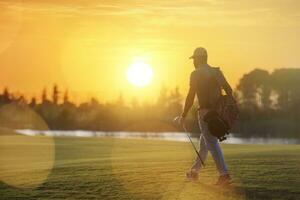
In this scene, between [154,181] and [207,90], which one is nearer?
[207,90]

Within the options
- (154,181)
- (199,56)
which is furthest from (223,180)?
(199,56)

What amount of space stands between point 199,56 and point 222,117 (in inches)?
51.9

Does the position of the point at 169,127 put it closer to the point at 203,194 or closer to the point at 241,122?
the point at 241,122

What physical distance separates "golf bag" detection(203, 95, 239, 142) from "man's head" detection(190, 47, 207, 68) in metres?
0.83

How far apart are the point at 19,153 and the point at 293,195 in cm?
2179

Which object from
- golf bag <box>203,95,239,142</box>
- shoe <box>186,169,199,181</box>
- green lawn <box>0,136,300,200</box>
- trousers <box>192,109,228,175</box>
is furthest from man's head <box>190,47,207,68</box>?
green lawn <box>0,136,300,200</box>

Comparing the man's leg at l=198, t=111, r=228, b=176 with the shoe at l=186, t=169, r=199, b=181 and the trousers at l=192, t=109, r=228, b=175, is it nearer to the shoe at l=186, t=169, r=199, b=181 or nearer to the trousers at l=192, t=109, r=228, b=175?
the trousers at l=192, t=109, r=228, b=175

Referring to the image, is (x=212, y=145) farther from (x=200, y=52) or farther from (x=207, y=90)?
(x=200, y=52)

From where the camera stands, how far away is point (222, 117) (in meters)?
13.1

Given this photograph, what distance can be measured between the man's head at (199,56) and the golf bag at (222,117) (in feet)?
2.71

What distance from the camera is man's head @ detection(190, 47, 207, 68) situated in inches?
517

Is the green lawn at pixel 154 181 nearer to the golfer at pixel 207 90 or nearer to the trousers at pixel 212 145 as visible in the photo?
the trousers at pixel 212 145

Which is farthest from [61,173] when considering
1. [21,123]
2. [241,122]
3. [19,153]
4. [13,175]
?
[21,123]

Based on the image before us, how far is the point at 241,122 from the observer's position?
108 meters
